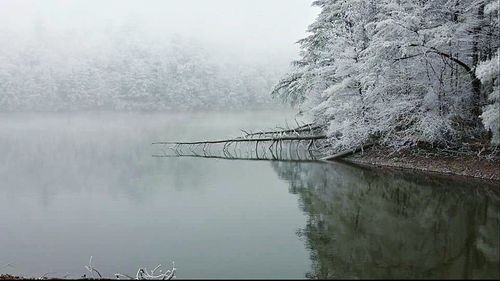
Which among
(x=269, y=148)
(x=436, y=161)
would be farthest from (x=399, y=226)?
(x=269, y=148)

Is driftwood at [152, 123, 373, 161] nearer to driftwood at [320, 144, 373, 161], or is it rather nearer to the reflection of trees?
driftwood at [320, 144, 373, 161]

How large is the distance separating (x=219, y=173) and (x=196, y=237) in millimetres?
10430

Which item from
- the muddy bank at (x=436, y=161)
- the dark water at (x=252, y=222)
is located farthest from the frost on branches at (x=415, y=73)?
the dark water at (x=252, y=222)

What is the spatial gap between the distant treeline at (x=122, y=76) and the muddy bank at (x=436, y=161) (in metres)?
73.7

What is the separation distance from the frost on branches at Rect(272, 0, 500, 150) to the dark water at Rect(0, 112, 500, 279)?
2.59 metres

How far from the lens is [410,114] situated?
21344 millimetres

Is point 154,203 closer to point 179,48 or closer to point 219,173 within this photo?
point 219,173

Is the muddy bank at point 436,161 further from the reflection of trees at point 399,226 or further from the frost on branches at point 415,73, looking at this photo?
the reflection of trees at point 399,226

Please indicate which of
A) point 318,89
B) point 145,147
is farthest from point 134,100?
point 318,89

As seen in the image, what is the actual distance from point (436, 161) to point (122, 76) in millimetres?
88269

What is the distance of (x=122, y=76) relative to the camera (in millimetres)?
99938

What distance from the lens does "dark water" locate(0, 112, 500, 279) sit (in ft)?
32.1

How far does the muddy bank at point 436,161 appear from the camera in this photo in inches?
704

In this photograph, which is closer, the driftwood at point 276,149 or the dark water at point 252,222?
the dark water at point 252,222
